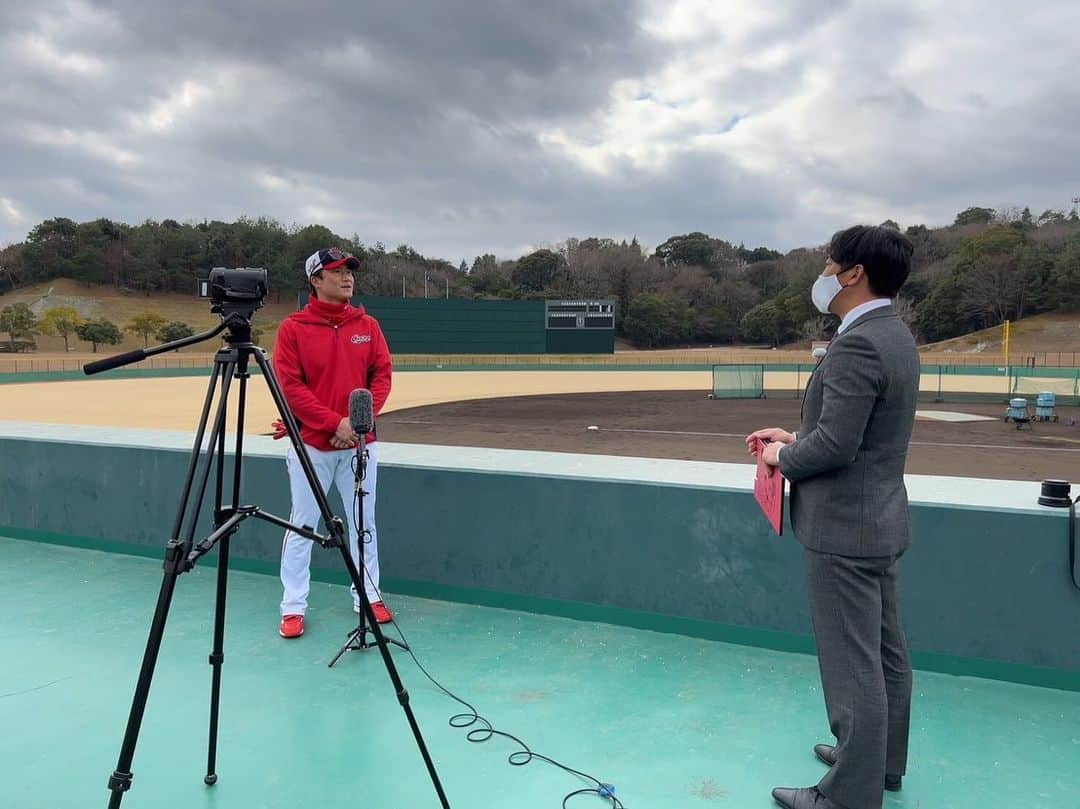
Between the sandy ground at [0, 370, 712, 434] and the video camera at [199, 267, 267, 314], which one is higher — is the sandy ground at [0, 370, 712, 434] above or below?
below

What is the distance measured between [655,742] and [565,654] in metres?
0.80

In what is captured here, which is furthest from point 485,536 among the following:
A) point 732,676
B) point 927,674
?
point 927,674

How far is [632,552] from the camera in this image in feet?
11.9

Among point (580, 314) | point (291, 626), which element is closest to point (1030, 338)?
point (580, 314)

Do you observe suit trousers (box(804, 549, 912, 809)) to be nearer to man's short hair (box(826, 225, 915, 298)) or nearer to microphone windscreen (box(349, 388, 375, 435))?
man's short hair (box(826, 225, 915, 298))

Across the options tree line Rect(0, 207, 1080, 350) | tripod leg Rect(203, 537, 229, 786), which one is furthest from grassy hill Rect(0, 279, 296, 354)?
tripod leg Rect(203, 537, 229, 786)

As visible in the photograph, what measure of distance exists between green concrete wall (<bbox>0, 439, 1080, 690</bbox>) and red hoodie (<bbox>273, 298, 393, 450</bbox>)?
0.55m

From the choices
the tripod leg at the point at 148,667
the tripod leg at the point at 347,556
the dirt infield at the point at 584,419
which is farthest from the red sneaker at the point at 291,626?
the dirt infield at the point at 584,419

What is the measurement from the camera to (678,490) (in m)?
3.49

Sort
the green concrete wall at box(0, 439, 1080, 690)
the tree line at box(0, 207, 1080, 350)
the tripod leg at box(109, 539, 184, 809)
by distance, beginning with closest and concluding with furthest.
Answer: the tripod leg at box(109, 539, 184, 809)
the green concrete wall at box(0, 439, 1080, 690)
the tree line at box(0, 207, 1080, 350)

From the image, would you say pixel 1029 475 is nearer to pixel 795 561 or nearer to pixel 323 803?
pixel 795 561

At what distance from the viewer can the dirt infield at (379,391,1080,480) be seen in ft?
45.4

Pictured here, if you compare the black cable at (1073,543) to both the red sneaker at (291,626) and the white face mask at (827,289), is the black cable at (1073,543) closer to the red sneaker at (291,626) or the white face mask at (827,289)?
the white face mask at (827,289)

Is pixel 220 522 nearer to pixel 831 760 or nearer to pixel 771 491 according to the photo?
pixel 771 491
